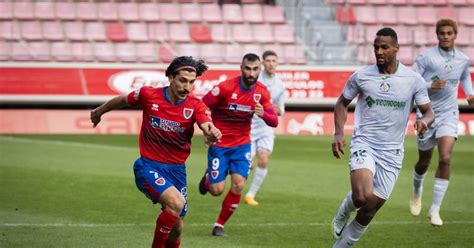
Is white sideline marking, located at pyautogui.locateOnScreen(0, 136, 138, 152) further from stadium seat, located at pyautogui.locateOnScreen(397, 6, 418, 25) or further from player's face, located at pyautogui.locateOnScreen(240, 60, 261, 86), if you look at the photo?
stadium seat, located at pyautogui.locateOnScreen(397, 6, 418, 25)

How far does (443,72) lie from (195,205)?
424 cm

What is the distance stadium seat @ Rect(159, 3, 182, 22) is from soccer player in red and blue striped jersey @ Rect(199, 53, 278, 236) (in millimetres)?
19142

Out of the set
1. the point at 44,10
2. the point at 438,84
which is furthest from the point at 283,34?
the point at 438,84

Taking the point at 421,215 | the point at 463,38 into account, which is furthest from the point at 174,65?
the point at 463,38

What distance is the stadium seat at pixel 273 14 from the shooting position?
104 feet

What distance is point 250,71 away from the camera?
11.8m

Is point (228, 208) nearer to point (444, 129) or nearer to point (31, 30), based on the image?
point (444, 129)

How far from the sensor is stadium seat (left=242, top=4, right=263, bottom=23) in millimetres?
31695

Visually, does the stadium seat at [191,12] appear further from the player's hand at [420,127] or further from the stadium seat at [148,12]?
the player's hand at [420,127]

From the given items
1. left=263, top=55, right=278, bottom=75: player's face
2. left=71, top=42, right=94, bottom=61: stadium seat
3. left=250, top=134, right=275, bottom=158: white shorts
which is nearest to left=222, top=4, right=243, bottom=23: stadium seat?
left=71, top=42, right=94, bottom=61: stadium seat

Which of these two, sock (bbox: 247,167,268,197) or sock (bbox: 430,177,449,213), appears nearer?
sock (bbox: 430,177,449,213)

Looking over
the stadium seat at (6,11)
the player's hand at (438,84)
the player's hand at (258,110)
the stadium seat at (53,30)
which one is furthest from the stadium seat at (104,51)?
the player's hand at (438,84)

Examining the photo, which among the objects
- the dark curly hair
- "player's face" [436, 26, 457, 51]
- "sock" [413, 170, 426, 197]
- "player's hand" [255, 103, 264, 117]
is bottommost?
"sock" [413, 170, 426, 197]

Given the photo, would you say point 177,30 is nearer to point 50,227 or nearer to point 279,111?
point 279,111
